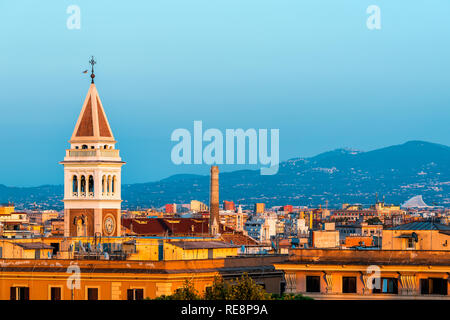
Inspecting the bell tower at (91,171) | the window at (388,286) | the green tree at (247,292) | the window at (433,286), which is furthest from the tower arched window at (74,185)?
the green tree at (247,292)

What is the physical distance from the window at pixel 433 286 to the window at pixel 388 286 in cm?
100

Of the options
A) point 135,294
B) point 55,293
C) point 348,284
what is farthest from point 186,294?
point 55,293

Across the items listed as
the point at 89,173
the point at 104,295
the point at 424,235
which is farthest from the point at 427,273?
the point at 89,173

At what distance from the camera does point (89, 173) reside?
317ft

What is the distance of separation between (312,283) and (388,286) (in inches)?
113

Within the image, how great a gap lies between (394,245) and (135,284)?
12.8 meters

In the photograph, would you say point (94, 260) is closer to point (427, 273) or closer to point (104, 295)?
point (104, 295)

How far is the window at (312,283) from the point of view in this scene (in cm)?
5525

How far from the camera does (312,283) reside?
55344mm

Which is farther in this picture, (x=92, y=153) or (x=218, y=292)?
(x=92, y=153)

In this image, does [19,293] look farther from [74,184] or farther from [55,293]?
A: [74,184]

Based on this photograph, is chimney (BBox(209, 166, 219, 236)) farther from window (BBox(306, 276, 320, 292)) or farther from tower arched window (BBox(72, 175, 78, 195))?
window (BBox(306, 276, 320, 292))

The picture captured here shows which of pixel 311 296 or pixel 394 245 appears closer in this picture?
pixel 311 296

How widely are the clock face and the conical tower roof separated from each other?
5.19 meters
